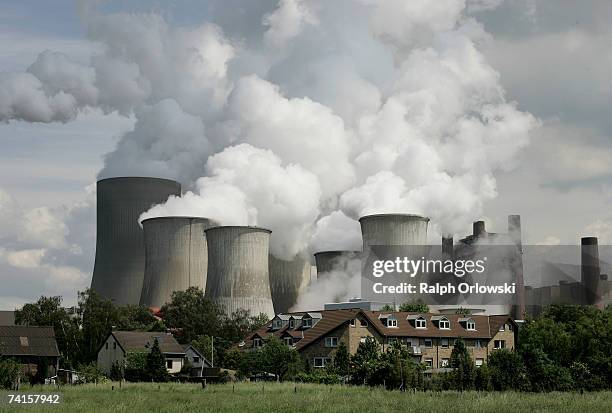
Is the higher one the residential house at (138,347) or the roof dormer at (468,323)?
the roof dormer at (468,323)

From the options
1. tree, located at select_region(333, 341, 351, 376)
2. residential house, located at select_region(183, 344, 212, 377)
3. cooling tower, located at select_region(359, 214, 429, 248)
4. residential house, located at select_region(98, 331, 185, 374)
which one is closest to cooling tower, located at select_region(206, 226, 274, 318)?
Result: cooling tower, located at select_region(359, 214, 429, 248)

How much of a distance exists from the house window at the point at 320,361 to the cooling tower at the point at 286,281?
27.7m

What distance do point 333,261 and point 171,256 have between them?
14.0 metres

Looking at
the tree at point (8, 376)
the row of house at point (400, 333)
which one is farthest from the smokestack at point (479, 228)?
the tree at point (8, 376)

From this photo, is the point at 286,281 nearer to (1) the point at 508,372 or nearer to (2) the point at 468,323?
(2) the point at 468,323

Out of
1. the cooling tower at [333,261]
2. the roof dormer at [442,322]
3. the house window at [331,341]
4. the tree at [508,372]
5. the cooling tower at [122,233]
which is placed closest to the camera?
the tree at [508,372]

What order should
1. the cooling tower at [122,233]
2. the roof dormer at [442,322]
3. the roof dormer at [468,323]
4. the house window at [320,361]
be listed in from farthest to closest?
the cooling tower at [122,233] < the roof dormer at [468,323] < the roof dormer at [442,322] < the house window at [320,361]

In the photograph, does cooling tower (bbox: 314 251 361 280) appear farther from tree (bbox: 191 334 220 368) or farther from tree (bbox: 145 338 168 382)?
tree (bbox: 145 338 168 382)

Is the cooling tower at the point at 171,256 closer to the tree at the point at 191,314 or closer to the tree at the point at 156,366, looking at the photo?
the tree at the point at 191,314

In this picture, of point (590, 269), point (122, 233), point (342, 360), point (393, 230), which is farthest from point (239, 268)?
point (590, 269)

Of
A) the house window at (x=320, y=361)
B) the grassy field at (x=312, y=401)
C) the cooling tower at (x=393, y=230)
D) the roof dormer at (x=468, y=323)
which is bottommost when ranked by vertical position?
the grassy field at (x=312, y=401)

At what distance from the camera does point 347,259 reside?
259 feet

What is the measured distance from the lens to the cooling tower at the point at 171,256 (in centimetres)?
7300

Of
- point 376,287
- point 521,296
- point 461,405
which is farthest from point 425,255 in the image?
point 461,405
